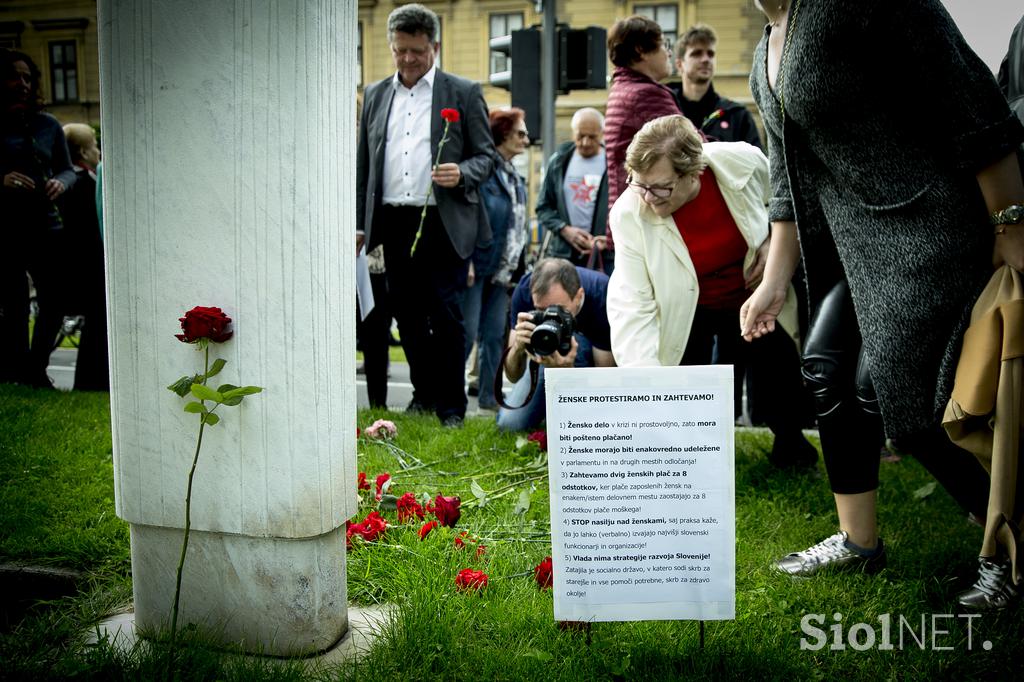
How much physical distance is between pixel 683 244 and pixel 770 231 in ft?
1.76

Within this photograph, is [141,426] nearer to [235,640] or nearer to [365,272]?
[235,640]

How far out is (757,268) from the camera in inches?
148

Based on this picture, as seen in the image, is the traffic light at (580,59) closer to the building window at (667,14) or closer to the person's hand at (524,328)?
the person's hand at (524,328)

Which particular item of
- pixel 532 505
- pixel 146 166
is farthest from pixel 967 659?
pixel 146 166

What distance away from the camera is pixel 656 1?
2912 centimetres

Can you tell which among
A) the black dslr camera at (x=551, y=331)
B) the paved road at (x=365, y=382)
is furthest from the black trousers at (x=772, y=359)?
the paved road at (x=365, y=382)

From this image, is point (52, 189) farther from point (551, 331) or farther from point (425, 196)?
point (551, 331)

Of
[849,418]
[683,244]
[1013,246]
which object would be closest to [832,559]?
[849,418]

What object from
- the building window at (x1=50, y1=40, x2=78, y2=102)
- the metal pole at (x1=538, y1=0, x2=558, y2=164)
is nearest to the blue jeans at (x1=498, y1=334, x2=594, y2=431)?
the metal pole at (x1=538, y1=0, x2=558, y2=164)

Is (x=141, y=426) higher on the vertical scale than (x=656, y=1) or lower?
lower

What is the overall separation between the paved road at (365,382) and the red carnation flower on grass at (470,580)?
11.8ft

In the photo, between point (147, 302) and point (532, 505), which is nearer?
point (147, 302)

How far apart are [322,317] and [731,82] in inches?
1076

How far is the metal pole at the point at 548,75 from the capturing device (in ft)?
24.5
